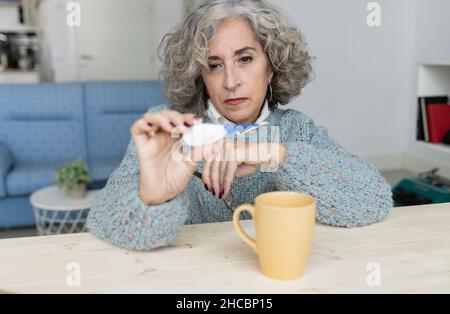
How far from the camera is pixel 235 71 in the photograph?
103 centimetres

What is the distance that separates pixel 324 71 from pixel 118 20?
8.79 feet

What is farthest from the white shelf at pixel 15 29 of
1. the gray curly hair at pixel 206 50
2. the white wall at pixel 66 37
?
the gray curly hair at pixel 206 50

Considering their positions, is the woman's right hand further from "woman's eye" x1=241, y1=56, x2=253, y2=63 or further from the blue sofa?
the blue sofa

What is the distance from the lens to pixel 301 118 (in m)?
1.14

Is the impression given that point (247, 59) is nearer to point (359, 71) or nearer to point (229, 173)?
point (229, 173)

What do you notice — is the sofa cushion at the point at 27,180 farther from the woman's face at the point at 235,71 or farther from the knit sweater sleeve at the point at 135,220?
the knit sweater sleeve at the point at 135,220

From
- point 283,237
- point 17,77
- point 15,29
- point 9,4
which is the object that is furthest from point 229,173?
point 9,4

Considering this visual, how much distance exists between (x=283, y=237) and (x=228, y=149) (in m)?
0.23

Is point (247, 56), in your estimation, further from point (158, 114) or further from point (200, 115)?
point (158, 114)

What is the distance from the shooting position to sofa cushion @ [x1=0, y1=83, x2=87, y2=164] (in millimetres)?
3053

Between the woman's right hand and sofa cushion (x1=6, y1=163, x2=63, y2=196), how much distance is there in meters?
2.23

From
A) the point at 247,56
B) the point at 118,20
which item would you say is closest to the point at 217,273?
the point at 247,56

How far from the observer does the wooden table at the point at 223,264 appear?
567 millimetres

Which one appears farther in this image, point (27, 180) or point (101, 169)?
point (101, 169)
